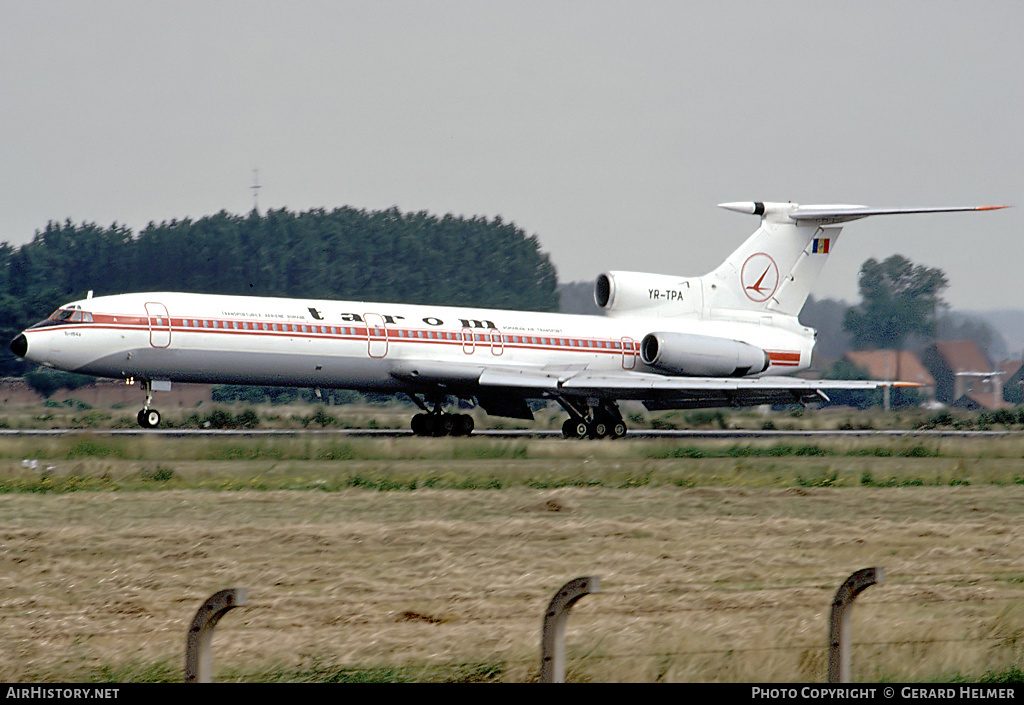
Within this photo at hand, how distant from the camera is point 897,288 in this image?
191 feet

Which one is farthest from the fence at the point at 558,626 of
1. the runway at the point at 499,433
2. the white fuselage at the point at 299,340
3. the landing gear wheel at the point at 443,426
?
the landing gear wheel at the point at 443,426

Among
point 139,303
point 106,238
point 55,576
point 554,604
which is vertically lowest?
point 55,576

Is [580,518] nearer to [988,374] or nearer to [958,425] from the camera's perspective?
[958,425]

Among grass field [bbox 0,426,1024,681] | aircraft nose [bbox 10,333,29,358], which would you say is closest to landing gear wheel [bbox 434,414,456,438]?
grass field [bbox 0,426,1024,681]

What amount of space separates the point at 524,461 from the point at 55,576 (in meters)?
14.5

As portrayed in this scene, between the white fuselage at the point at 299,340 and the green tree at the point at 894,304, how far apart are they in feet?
74.4

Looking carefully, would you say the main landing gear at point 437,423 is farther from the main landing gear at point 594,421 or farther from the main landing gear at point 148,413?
the main landing gear at point 148,413

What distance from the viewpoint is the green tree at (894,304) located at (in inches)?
2208

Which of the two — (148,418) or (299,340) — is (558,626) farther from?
(148,418)

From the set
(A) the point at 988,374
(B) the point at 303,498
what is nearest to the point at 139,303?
(B) the point at 303,498

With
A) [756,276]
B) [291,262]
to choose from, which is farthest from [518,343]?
[291,262]

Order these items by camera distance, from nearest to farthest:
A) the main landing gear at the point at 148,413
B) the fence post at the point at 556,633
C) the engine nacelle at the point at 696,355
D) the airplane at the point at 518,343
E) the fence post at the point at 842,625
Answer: the fence post at the point at 556,633, the fence post at the point at 842,625, the airplane at the point at 518,343, the main landing gear at the point at 148,413, the engine nacelle at the point at 696,355

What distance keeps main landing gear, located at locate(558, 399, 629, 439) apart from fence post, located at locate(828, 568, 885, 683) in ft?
91.3

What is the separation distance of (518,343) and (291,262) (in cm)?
3794
